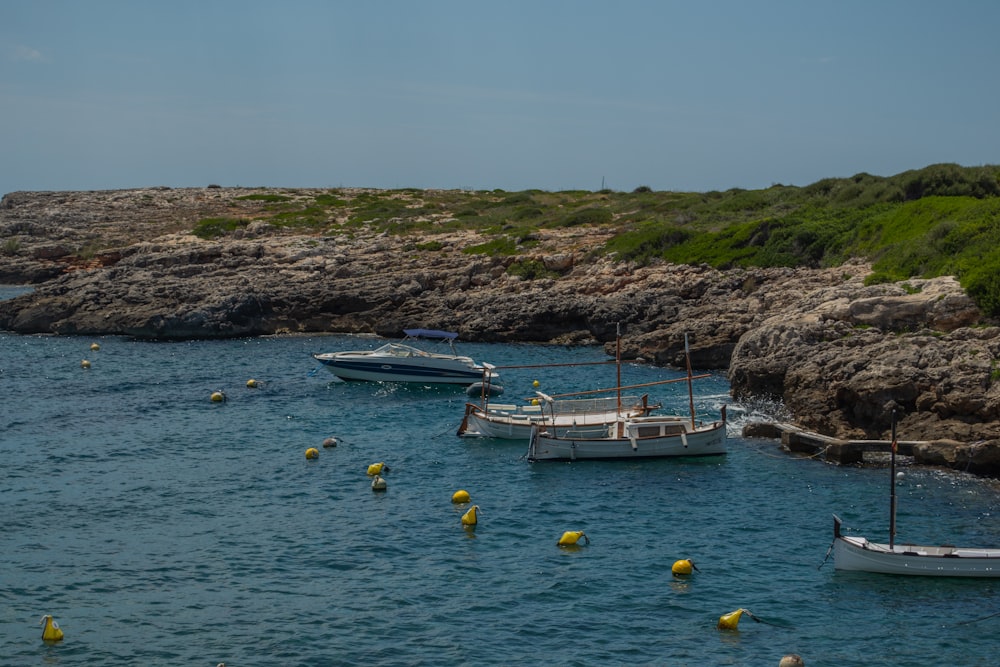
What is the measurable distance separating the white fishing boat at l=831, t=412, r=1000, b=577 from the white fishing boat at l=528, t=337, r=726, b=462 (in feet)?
37.7

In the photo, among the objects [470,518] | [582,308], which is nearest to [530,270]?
[582,308]

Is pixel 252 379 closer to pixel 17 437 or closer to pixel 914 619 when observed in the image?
pixel 17 437

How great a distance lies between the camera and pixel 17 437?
1702 inches

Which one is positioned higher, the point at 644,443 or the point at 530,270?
the point at 530,270

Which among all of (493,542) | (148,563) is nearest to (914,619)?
(493,542)

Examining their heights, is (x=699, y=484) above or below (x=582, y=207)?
below

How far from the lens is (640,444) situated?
1539 inches

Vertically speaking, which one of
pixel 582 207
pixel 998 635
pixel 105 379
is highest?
pixel 582 207

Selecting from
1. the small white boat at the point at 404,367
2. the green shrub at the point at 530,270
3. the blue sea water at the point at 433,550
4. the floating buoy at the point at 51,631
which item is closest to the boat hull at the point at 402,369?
the small white boat at the point at 404,367

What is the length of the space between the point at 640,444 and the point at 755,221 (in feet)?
119

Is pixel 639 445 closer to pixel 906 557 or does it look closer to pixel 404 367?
pixel 906 557

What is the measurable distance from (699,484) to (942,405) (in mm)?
8983

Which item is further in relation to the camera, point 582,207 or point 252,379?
point 582,207

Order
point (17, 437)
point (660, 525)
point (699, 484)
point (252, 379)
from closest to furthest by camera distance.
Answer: point (660, 525) → point (699, 484) → point (17, 437) → point (252, 379)
